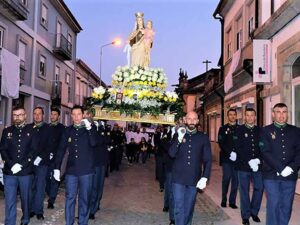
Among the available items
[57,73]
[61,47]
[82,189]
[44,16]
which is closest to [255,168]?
[82,189]

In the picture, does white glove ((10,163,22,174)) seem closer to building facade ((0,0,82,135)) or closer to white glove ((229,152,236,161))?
white glove ((229,152,236,161))

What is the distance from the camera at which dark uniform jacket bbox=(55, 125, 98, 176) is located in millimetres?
6270

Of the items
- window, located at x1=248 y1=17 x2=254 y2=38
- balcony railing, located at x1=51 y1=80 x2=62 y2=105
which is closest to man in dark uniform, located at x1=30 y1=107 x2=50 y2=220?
window, located at x1=248 y1=17 x2=254 y2=38

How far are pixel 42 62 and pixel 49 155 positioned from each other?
59.4ft

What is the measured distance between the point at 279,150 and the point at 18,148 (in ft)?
12.4

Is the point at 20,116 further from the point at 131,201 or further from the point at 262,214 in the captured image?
the point at 262,214

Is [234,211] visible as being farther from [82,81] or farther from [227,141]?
[82,81]

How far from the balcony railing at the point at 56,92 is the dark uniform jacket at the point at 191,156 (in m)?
21.7

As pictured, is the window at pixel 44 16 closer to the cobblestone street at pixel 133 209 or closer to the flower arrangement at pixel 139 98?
the cobblestone street at pixel 133 209

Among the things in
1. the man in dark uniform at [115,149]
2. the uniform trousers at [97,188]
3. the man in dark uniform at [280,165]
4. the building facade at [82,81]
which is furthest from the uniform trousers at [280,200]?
the building facade at [82,81]

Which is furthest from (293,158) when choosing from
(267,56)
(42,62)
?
(42,62)

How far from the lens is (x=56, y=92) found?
27.1m

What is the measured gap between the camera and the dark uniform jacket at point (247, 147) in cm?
755

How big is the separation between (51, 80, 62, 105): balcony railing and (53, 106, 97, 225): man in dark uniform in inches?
819
